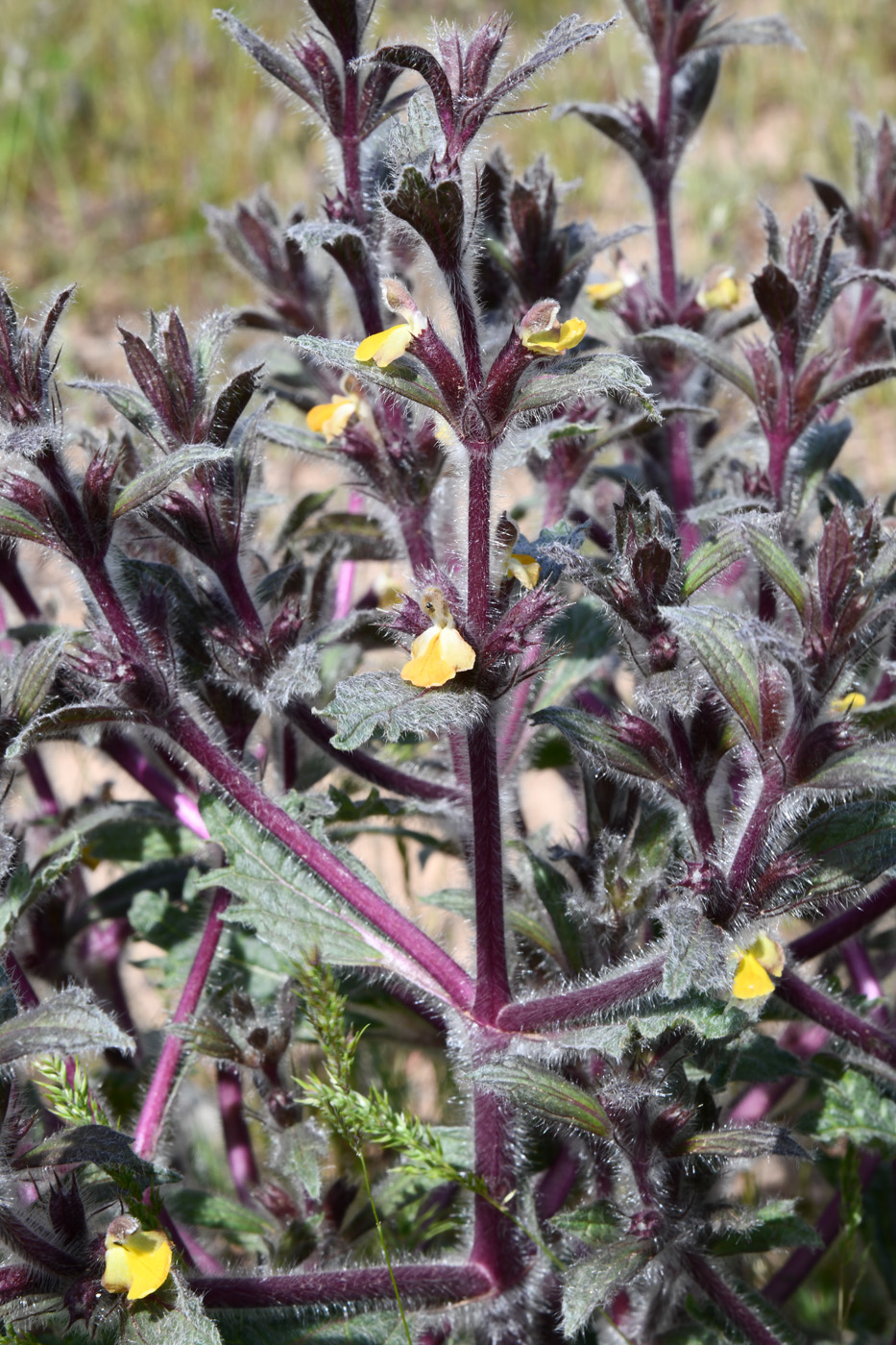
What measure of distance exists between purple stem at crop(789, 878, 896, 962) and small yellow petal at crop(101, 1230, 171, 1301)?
1.18 meters

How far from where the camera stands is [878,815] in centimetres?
184

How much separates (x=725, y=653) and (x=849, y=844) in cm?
39

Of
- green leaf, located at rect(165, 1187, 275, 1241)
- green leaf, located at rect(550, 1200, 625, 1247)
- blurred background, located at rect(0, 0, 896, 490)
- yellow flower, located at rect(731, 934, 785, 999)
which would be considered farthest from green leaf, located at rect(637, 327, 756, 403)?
blurred background, located at rect(0, 0, 896, 490)

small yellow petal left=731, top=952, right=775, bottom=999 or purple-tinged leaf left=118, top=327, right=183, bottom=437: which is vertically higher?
purple-tinged leaf left=118, top=327, right=183, bottom=437

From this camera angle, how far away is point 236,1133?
2.77 meters

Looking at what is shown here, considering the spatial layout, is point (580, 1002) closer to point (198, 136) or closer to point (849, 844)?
point (849, 844)

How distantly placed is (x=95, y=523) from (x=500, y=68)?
2.86 ft

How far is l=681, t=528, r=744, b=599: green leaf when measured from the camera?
1861 millimetres

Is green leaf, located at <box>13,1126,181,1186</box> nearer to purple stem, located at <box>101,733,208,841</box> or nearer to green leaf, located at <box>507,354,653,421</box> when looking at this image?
purple stem, located at <box>101,733,208,841</box>

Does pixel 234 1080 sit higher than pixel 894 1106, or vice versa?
pixel 894 1106

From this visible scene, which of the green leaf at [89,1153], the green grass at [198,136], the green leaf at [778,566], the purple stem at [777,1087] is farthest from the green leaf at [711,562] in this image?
the green grass at [198,136]

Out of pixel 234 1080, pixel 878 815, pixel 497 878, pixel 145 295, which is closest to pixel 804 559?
pixel 878 815

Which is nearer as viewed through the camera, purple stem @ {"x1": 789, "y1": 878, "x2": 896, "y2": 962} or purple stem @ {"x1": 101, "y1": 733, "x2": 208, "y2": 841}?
purple stem @ {"x1": 789, "y1": 878, "x2": 896, "y2": 962}

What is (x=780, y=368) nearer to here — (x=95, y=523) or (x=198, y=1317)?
(x=95, y=523)
